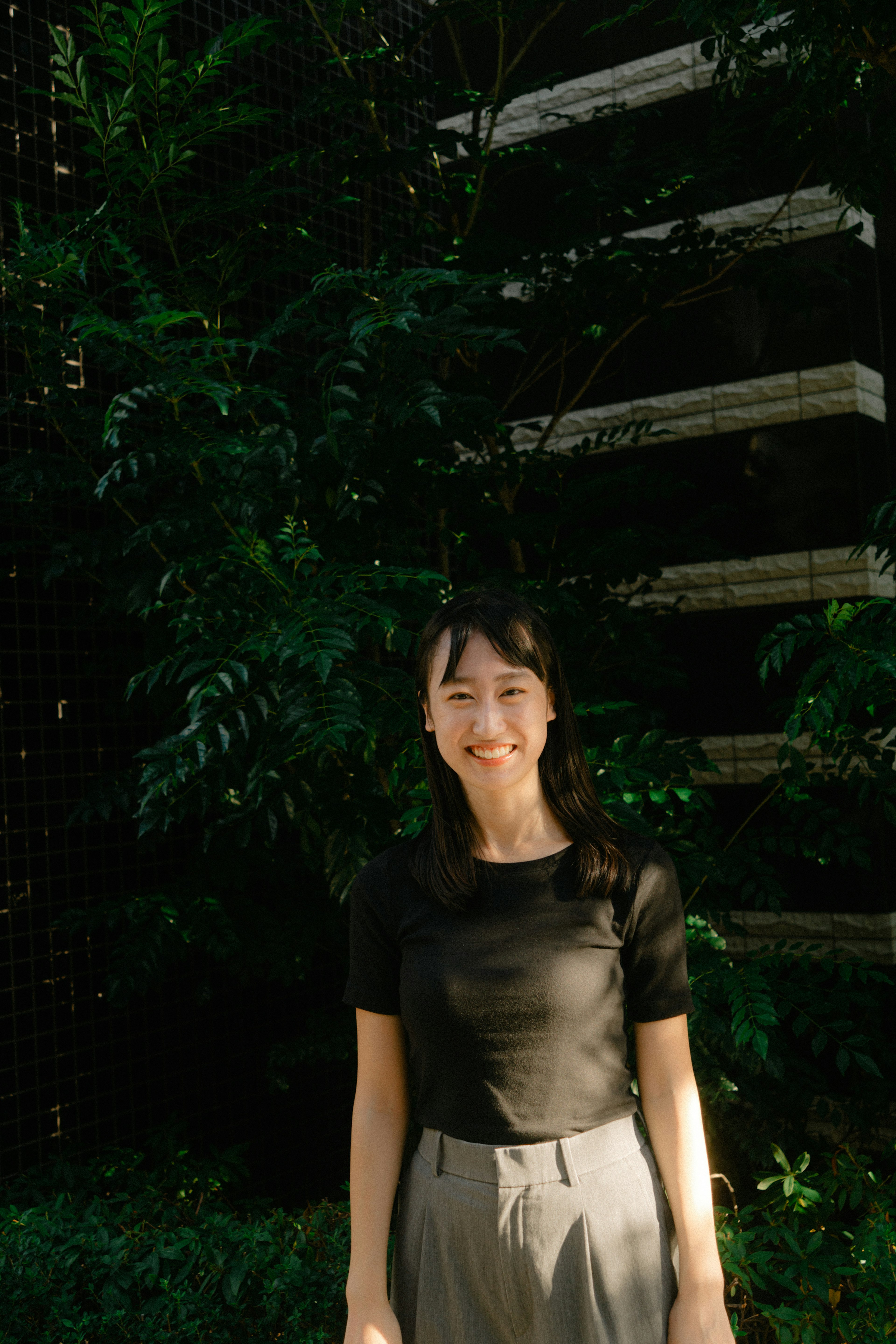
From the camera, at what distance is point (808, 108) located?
309 centimetres

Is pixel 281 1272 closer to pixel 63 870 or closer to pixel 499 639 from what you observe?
pixel 63 870

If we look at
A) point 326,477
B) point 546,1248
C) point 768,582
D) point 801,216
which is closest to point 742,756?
point 768,582

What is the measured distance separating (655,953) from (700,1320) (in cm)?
52

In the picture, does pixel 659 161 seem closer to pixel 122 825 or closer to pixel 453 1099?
pixel 122 825

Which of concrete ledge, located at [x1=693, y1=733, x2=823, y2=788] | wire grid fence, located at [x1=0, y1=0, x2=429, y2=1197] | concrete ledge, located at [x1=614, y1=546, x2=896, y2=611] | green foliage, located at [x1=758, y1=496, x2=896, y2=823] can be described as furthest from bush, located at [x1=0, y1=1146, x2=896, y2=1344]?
concrete ledge, located at [x1=614, y1=546, x2=896, y2=611]

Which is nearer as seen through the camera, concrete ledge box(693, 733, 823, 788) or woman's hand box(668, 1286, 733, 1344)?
woman's hand box(668, 1286, 733, 1344)

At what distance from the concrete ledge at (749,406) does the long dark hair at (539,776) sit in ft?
9.65

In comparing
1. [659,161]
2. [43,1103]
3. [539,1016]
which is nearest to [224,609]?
[539,1016]

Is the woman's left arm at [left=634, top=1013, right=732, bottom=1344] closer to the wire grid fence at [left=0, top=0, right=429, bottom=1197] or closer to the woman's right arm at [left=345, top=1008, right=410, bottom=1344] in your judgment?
the woman's right arm at [left=345, top=1008, right=410, bottom=1344]

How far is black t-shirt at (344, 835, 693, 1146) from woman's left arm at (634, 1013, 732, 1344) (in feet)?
0.14

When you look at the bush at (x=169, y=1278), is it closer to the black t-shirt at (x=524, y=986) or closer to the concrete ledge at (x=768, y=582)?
the black t-shirt at (x=524, y=986)

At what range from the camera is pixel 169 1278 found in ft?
9.30

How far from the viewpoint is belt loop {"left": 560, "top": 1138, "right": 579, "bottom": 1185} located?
1607 millimetres

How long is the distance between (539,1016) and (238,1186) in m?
3.13
